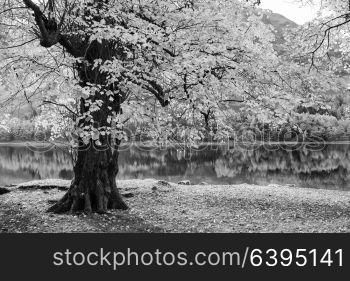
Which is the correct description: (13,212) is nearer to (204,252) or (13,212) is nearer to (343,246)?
(204,252)

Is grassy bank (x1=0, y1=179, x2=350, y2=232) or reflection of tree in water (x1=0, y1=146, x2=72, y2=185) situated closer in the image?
grassy bank (x1=0, y1=179, x2=350, y2=232)

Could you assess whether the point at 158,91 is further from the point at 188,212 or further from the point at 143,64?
the point at 188,212

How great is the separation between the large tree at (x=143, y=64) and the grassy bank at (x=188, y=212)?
114 centimetres

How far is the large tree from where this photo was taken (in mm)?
11523

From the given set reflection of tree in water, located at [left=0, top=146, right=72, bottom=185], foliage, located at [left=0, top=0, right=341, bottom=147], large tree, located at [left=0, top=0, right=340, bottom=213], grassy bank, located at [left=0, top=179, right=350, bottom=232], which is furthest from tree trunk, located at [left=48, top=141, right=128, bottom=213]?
reflection of tree in water, located at [left=0, top=146, right=72, bottom=185]

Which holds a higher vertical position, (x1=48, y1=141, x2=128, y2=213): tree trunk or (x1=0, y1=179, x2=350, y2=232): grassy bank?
(x1=48, y1=141, x2=128, y2=213): tree trunk

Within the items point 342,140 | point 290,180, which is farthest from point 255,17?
point 342,140

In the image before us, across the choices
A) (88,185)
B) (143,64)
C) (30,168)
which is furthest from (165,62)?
(30,168)

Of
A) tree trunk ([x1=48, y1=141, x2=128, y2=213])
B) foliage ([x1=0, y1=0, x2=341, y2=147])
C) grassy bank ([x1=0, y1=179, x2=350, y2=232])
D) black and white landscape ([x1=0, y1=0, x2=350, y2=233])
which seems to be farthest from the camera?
tree trunk ([x1=48, y1=141, x2=128, y2=213])

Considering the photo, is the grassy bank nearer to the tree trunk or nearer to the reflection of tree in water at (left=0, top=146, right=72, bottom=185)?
the tree trunk

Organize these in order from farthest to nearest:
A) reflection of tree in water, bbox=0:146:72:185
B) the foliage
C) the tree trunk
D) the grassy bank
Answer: reflection of tree in water, bbox=0:146:72:185
the tree trunk
the grassy bank
the foliage

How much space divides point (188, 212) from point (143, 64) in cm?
630

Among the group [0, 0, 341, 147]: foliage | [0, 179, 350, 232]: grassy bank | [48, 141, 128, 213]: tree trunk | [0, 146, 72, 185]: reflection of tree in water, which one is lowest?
[0, 146, 72, 185]: reflection of tree in water

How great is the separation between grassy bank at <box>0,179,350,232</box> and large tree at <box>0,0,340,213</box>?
1.14 metres
